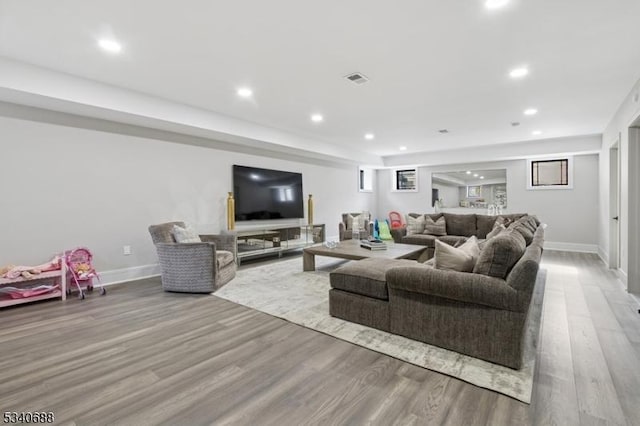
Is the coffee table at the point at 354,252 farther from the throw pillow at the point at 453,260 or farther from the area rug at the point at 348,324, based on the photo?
the throw pillow at the point at 453,260

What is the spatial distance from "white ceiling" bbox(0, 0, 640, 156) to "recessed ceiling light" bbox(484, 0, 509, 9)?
6 cm

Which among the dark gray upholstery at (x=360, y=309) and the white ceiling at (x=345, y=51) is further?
the dark gray upholstery at (x=360, y=309)

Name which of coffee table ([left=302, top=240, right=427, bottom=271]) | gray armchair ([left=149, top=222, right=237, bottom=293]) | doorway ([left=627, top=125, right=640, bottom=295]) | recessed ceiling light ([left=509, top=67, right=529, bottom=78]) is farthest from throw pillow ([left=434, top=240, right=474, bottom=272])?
doorway ([left=627, top=125, right=640, bottom=295])

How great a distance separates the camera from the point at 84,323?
285cm

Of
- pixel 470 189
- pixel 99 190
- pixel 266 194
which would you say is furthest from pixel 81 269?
pixel 470 189

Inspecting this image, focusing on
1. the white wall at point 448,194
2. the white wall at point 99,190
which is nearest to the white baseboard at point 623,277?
the white wall at point 448,194

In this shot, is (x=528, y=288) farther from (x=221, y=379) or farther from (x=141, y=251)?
(x=141, y=251)

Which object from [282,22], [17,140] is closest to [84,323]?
[17,140]

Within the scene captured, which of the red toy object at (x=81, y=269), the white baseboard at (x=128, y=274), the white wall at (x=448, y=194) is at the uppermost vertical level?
the white wall at (x=448, y=194)

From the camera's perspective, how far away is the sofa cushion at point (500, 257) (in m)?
2.10

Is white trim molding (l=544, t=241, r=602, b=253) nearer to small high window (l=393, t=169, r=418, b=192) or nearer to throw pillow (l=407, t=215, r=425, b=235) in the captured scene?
throw pillow (l=407, t=215, r=425, b=235)

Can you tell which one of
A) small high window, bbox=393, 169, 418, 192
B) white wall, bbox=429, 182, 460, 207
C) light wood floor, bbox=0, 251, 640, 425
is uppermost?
small high window, bbox=393, 169, 418, 192

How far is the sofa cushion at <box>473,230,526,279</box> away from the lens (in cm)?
210

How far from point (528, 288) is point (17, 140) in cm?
532
